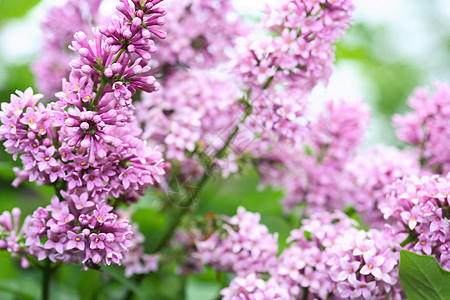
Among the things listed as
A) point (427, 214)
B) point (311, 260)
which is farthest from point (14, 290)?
point (427, 214)

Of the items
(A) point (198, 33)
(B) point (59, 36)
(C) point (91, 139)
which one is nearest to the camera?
(C) point (91, 139)

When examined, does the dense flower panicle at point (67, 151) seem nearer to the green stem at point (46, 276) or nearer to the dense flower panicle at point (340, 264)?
the green stem at point (46, 276)

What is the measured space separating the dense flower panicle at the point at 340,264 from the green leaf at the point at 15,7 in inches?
68.4

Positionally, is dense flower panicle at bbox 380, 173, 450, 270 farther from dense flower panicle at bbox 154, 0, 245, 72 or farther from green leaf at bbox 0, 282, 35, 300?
green leaf at bbox 0, 282, 35, 300

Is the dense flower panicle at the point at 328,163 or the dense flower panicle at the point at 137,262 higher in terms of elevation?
the dense flower panicle at the point at 328,163

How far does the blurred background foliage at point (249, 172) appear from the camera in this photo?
4.67ft

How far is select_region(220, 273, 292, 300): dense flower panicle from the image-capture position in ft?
3.39

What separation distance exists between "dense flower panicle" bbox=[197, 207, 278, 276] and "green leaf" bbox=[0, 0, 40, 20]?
1574 mm

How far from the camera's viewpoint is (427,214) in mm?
991

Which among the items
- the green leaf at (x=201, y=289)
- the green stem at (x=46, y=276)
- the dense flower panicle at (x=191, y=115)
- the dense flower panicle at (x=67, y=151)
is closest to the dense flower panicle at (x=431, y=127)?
the dense flower panicle at (x=191, y=115)

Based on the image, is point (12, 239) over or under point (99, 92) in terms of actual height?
under

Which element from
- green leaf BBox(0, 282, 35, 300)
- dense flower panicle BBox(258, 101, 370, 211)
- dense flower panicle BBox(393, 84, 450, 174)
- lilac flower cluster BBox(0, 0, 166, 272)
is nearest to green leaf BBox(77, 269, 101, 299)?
green leaf BBox(0, 282, 35, 300)

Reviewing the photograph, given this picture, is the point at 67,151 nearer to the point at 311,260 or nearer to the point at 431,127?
the point at 311,260

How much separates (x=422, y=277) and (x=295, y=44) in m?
0.51
